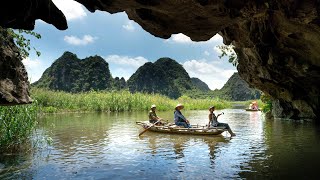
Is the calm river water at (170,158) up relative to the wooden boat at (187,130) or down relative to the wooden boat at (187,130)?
down

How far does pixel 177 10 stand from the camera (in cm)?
650

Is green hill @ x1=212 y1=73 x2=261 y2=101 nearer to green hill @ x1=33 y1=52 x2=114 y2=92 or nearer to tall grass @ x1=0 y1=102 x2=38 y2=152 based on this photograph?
green hill @ x1=33 y1=52 x2=114 y2=92

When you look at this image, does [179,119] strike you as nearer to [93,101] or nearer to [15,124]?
[15,124]

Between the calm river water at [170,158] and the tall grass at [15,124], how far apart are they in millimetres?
428

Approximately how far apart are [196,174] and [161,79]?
310 ft

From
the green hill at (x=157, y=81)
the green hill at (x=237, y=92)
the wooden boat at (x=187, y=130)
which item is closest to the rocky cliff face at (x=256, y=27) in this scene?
the wooden boat at (x=187, y=130)

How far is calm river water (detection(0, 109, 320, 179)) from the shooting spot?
8.00 metres

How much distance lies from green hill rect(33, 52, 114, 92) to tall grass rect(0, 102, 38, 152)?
216 feet

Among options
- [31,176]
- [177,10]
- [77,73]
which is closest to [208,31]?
[177,10]

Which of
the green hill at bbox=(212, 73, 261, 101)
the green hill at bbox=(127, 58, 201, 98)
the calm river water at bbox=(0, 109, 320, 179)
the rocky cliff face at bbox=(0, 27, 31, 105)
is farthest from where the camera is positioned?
the green hill at bbox=(212, 73, 261, 101)

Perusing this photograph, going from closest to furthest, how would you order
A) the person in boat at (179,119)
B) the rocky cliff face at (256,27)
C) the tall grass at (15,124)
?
the rocky cliff face at (256,27), the tall grass at (15,124), the person in boat at (179,119)

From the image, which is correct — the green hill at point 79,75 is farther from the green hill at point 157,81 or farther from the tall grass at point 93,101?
the tall grass at point 93,101

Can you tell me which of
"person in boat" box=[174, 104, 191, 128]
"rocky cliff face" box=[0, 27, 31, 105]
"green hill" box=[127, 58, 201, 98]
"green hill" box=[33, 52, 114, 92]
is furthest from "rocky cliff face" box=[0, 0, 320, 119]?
"green hill" box=[127, 58, 201, 98]

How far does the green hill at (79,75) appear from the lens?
3014 inches
